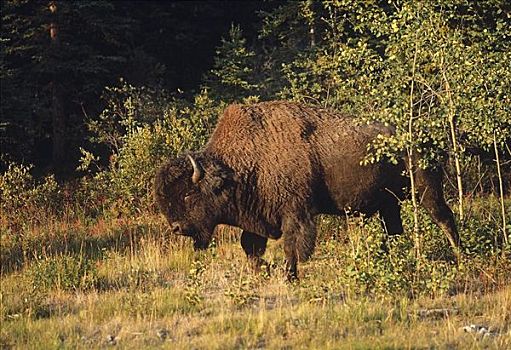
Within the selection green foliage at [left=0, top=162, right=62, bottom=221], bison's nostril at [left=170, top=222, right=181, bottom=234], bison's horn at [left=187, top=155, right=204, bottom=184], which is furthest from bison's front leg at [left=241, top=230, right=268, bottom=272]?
green foliage at [left=0, top=162, right=62, bottom=221]

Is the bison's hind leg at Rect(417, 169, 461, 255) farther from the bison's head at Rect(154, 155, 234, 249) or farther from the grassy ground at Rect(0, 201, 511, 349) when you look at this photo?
the bison's head at Rect(154, 155, 234, 249)

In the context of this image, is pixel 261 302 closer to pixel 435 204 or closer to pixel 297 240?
pixel 297 240

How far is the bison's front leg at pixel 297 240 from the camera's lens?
32.0 feet

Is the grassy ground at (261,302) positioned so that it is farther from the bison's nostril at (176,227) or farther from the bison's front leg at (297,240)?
the bison's nostril at (176,227)

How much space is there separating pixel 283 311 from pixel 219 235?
17.8 ft

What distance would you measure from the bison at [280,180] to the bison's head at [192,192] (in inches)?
0.5

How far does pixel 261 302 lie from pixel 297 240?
1.48 metres

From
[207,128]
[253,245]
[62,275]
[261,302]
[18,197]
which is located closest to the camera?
[261,302]

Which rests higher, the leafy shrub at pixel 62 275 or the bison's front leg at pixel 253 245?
the bison's front leg at pixel 253 245

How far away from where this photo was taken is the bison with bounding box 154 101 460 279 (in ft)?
32.6

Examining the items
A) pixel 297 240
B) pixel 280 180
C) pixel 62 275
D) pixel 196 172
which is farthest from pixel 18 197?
pixel 297 240

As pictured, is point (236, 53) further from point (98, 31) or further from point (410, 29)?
point (410, 29)

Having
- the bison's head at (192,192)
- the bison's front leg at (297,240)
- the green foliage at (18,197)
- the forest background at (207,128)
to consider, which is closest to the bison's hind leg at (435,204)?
the forest background at (207,128)

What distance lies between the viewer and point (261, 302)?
849 centimetres
